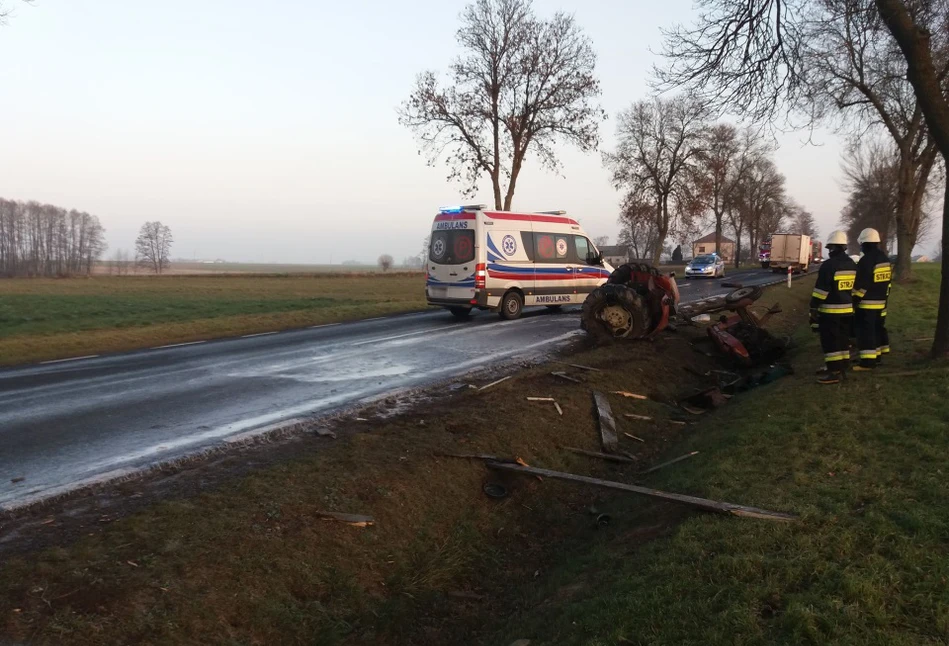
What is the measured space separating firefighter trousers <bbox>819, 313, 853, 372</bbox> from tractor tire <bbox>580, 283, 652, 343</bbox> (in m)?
4.25

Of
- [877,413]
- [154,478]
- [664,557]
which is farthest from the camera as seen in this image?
[877,413]

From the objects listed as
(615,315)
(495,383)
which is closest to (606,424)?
(495,383)

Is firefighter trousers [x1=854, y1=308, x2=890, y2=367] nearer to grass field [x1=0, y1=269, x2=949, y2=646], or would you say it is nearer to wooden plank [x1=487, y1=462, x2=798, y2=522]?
grass field [x1=0, y1=269, x2=949, y2=646]

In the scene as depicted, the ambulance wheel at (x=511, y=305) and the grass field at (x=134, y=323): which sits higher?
the ambulance wheel at (x=511, y=305)

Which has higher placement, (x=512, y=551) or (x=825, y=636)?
(x=825, y=636)

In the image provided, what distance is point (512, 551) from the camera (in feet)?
18.0

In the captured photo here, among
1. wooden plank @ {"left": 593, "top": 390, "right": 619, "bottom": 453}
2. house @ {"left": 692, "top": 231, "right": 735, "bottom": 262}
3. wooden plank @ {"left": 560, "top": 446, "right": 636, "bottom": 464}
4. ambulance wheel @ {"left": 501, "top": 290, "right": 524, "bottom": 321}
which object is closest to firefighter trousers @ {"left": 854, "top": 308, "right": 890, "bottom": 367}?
wooden plank @ {"left": 593, "top": 390, "right": 619, "bottom": 453}

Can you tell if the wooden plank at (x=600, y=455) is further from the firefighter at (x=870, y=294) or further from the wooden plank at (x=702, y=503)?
the firefighter at (x=870, y=294)

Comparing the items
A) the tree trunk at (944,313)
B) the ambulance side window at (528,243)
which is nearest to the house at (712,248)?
the ambulance side window at (528,243)

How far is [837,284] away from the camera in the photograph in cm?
862

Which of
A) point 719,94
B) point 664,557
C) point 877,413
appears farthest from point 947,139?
point 664,557

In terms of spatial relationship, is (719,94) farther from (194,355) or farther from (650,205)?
(650,205)

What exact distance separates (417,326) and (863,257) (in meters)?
9.92

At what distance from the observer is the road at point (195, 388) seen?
5.94 meters
